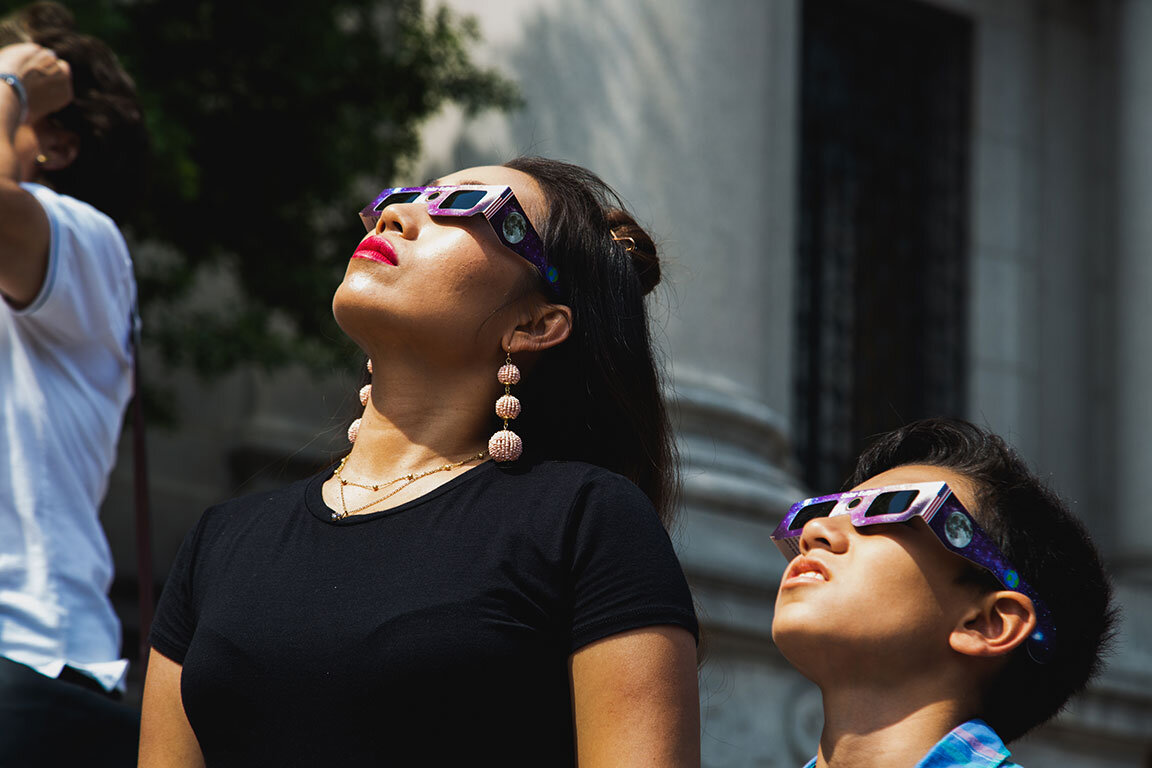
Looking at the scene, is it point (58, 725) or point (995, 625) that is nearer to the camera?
point (995, 625)

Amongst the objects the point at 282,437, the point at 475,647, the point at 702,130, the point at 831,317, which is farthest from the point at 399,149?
the point at 475,647

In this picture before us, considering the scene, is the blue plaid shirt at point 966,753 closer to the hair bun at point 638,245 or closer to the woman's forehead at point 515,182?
the hair bun at point 638,245

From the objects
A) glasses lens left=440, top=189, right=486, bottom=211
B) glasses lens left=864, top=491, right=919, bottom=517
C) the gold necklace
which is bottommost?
glasses lens left=864, top=491, right=919, bottom=517

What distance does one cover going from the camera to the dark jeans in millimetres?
2930

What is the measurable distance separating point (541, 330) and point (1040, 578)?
1.00m

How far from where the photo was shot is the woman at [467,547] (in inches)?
93.0

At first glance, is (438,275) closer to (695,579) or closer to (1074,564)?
(1074,564)

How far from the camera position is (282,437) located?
32.5 ft

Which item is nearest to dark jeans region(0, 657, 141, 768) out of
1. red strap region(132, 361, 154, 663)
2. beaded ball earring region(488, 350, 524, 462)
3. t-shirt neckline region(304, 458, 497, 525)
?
red strap region(132, 361, 154, 663)

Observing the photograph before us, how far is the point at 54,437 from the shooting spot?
10.7ft

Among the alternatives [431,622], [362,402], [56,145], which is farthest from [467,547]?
[56,145]

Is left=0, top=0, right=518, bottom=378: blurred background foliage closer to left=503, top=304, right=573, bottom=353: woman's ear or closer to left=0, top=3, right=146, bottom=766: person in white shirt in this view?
left=0, top=3, right=146, bottom=766: person in white shirt

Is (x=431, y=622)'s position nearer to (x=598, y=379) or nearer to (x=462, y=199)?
(x=598, y=379)

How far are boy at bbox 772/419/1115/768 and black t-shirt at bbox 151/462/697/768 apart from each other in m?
0.43
